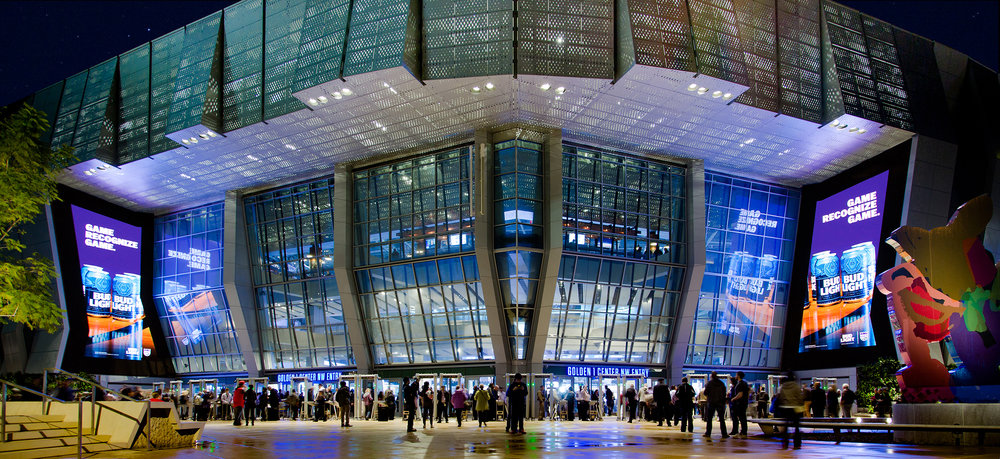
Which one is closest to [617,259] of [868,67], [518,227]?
[518,227]

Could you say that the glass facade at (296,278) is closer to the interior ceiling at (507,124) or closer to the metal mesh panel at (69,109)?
the interior ceiling at (507,124)

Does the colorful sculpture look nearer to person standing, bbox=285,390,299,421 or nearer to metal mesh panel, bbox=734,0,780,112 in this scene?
metal mesh panel, bbox=734,0,780,112

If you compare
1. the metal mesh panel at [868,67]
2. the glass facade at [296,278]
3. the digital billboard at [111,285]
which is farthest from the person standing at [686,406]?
the digital billboard at [111,285]

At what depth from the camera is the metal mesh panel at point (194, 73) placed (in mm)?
34500

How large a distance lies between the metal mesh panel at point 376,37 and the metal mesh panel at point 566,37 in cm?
437

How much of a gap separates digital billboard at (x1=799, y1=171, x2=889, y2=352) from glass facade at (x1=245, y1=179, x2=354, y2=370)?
80.7ft

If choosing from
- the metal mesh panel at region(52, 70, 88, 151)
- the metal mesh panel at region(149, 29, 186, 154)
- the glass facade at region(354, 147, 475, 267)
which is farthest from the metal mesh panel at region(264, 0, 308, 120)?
the metal mesh panel at region(52, 70, 88, 151)

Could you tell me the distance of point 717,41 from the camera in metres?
29.6

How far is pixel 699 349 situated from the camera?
41.3 meters

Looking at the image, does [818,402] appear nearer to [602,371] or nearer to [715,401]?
[715,401]

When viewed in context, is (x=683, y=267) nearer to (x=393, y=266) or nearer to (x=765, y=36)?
(x=765, y=36)

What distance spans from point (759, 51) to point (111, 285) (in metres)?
38.0

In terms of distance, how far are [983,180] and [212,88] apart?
116 feet

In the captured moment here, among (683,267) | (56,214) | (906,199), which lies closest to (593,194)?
(683,267)
